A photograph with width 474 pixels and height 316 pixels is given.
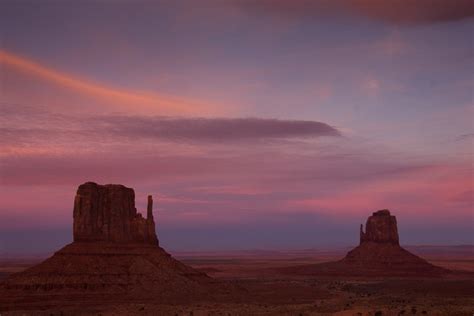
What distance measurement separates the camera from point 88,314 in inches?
3939

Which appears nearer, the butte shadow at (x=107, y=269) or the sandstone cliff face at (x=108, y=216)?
the butte shadow at (x=107, y=269)

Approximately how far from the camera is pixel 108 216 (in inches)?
5177

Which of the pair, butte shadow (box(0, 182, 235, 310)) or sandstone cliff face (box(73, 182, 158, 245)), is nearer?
butte shadow (box(0, 182, 235, 310))

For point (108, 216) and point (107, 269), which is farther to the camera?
point (108, 216)

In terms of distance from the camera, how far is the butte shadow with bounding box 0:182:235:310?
381 ft

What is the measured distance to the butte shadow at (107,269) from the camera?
11606cm

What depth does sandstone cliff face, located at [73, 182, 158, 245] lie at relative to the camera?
130375 mm

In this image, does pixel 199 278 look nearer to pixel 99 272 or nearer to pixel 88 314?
pixel 99 272

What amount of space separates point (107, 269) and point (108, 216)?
11875 millimetres

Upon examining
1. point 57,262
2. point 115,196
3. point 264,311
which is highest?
point 115,196

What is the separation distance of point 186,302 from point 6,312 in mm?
26740

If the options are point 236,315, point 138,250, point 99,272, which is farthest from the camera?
point 138,250

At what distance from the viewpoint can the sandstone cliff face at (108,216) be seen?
130 m

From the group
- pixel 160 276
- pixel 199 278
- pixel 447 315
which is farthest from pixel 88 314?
pixel 447 315
